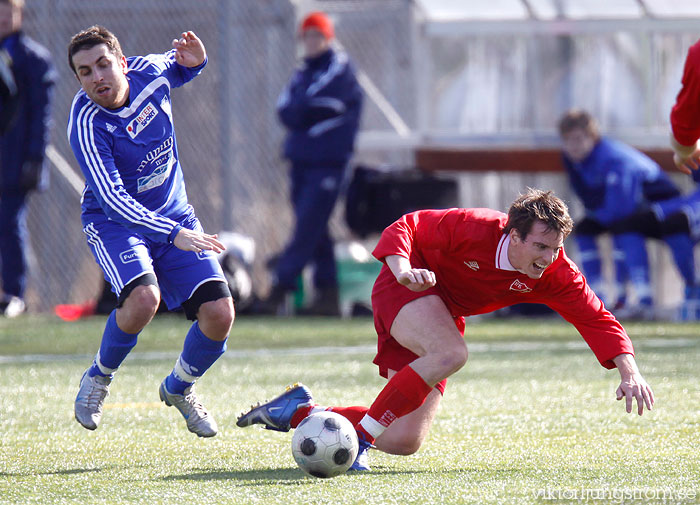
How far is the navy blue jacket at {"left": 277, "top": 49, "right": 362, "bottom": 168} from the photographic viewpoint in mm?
11461

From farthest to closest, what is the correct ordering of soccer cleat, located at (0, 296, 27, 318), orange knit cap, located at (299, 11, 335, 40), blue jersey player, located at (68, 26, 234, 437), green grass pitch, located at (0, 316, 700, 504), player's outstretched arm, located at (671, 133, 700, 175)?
1. orange knit cap, located at (299, 11, 335, 40)
2. soccer cleat, located at (0, 296, 27, 318)
3. blue jersey player, located at (68, 26, 234, 437)
4. player's outstretched arm, located at (671, 133, 700, 175)
5. green grass pitch, located at (0, 316, 700, 504)

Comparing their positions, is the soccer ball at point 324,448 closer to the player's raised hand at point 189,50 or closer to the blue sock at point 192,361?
the blue sock at point 192,361

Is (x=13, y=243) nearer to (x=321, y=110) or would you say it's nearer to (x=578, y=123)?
(x=321, y=110)

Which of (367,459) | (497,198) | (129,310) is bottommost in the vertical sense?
(497,198)

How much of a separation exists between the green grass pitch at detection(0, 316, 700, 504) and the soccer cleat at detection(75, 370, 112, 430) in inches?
4.9

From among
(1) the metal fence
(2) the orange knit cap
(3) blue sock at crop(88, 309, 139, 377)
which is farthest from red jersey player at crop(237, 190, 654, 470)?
(1) the metal fence

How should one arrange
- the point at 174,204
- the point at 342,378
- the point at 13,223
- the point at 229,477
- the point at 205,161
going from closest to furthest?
the point at 229,477, the point at 174,204, the point at 342,378, the point at 13,223, the point at 205,161

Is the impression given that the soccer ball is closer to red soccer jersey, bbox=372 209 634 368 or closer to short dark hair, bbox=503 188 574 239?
red soccer jersey, bbox=372 209 634 368

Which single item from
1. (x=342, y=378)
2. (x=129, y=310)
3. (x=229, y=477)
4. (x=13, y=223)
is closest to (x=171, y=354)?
(x=342, y=378)

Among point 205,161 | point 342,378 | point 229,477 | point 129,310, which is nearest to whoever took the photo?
point 229,477

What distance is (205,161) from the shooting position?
13273mm

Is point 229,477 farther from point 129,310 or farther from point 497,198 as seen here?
point 497,198

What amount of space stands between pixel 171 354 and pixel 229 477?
4.42 m

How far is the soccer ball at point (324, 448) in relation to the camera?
14.6ft
